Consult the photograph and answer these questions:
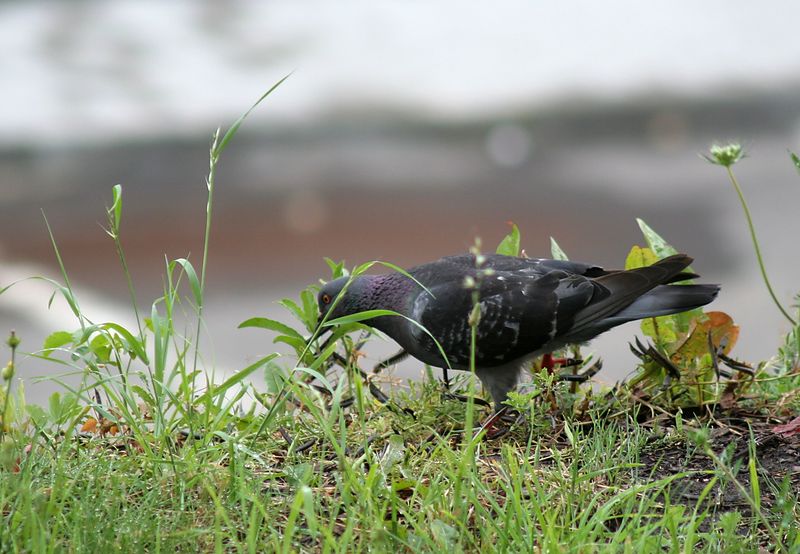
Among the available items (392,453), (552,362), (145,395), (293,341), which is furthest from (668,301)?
(145,395)

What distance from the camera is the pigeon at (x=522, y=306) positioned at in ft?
10.4

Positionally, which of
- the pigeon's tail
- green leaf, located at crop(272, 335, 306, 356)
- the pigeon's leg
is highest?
green leaf, located at crop(272, 335, 306, 356)

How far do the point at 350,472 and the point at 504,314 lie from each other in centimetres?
122

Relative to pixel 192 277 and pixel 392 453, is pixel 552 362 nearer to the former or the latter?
pixel 392 453

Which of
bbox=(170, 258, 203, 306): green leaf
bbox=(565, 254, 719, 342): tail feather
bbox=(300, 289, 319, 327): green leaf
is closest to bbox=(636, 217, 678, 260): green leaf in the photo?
bbox=(565, 254, 719, 342): tail feather

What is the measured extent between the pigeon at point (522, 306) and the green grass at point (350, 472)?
0.21 metres

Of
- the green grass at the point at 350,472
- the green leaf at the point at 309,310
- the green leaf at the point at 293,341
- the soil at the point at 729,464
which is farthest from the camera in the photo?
the green leaf at the point at 309,310

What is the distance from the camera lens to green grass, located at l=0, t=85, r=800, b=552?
6.80 ft

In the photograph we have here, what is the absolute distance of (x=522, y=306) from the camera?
10.5ft

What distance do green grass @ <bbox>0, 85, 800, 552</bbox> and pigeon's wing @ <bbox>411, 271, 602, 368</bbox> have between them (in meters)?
0.21

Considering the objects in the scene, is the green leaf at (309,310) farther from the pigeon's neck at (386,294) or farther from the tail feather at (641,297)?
the tail feather at (641,297)

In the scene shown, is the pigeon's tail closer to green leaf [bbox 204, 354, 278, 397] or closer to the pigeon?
the pigeon

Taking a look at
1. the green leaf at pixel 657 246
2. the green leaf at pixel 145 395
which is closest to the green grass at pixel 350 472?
the green leaf at pixel 145 395

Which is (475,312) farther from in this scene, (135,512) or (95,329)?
(95,329)
